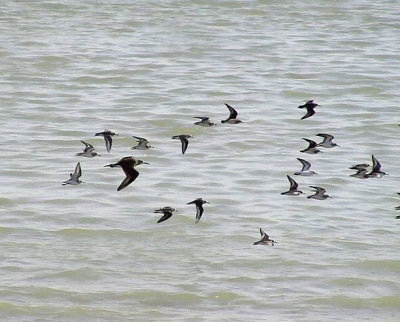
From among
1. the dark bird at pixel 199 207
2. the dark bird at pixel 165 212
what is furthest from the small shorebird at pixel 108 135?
the dark bird at pixel 199 207

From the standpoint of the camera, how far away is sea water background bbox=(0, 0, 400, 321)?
56.5 feet

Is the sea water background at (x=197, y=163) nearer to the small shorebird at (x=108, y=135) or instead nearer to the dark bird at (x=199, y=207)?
the dark bird at (x=199, y=207)

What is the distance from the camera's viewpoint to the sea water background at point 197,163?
17219 millimetres

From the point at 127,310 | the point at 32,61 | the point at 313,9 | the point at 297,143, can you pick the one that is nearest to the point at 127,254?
the point at 127,310

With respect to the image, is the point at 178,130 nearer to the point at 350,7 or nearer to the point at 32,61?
the point at 32,61

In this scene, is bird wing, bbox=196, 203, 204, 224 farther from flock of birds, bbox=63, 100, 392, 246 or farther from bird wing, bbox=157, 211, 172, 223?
bird wing, bbox=157, 211, 172, 223

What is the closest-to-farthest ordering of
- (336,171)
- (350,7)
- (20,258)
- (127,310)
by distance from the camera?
(127,310)
(20,258)
(336,171)
(350,7)

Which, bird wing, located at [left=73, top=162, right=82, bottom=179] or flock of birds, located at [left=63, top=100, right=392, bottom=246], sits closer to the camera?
flock of birds, located at [left=63, top=100, right=392, bottom=246]

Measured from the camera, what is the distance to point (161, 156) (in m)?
24.7

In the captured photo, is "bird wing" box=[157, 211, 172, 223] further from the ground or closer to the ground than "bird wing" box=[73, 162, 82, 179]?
→ closer to the ground

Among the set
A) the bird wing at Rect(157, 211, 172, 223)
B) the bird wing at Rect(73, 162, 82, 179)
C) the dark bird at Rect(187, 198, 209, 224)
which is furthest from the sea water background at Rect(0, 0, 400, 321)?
the bird wing at Rect(73, 162, 82, 179)

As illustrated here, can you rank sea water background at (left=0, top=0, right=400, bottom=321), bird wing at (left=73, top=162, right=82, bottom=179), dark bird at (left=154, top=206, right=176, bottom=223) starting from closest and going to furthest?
sea water background at (left=0, top=0, right=400, bottom=321) → dark bird at (left=154, top=206, right=176, bottom=223) → bird wing at (left=73, top=162, right=82, bottom=179)

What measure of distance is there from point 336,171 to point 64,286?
326 inches

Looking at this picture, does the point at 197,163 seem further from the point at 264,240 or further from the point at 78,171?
the point at 264,240
